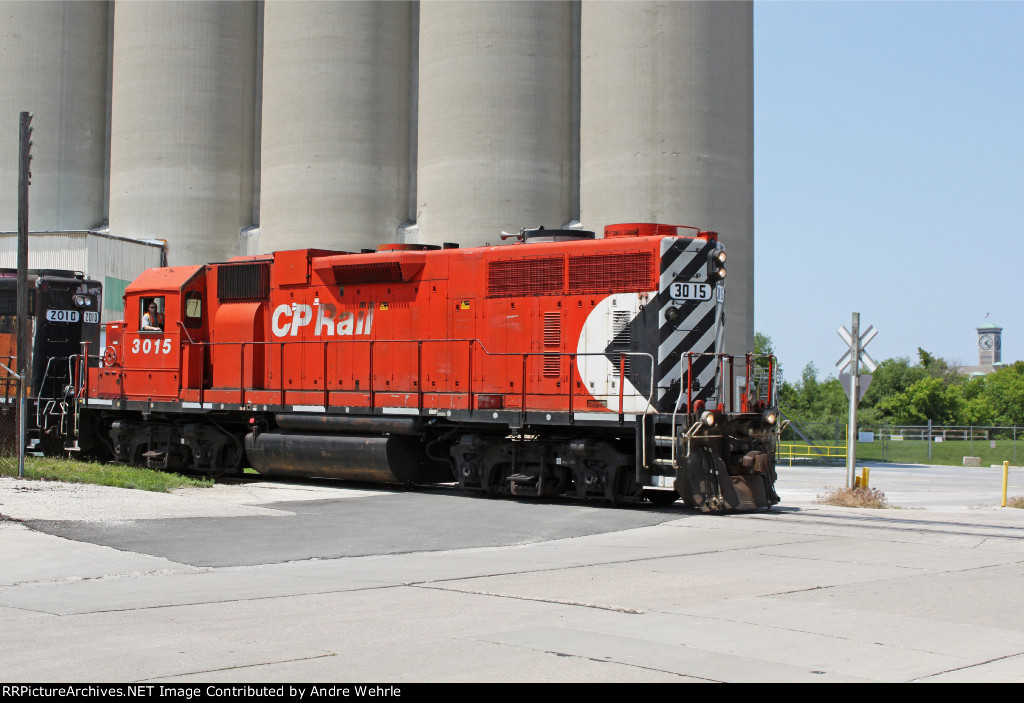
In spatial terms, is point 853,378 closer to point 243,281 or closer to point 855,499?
point 855,499

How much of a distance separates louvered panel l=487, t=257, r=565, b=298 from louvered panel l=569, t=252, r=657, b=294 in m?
0.24

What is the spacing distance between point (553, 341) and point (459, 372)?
1.76 meters

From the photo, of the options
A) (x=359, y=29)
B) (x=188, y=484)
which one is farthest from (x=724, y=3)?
(x=188, y=484)

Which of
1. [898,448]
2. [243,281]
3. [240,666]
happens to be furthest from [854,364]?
[898,448]

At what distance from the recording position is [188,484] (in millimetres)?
17109

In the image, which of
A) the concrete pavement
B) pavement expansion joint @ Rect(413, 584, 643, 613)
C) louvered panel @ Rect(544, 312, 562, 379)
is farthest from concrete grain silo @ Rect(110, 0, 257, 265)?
pavement expansion joint @ Rect(413, 584, 643, 613)

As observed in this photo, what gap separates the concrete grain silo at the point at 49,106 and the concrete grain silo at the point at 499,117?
14.9 m

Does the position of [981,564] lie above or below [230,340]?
below

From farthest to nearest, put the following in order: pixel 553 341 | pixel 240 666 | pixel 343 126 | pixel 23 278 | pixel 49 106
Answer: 1. pixel 49 106
2. pixel 343 126
3. pixel 23 278
4. pixel 553 341
5. pixel 240 666

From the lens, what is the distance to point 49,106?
4031 centimetres

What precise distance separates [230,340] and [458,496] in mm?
5596

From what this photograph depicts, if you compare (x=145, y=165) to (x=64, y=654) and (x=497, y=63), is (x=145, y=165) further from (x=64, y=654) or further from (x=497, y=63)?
(x=64, y=654)

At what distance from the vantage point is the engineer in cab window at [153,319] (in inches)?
781

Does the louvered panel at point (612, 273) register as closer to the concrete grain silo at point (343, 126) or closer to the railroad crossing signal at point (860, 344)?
the railroad crossing signal at point (860, 344)
